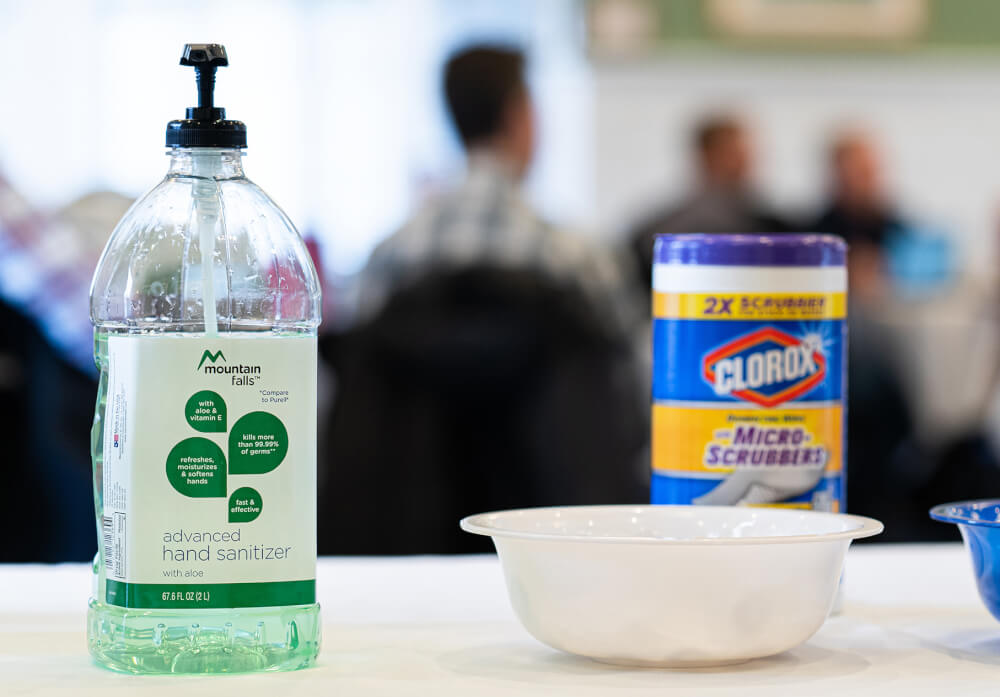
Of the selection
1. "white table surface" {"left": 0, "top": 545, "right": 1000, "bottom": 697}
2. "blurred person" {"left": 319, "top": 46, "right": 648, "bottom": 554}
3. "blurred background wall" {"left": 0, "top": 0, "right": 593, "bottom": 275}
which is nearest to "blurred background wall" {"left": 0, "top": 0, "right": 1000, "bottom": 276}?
"blurred background wall" {"left": 0, "top": 0, "right": 593, "bottom": 275}

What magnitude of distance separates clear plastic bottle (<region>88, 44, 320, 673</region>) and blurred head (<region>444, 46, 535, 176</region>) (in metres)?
1.93

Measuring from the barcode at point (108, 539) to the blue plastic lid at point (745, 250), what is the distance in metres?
0.30

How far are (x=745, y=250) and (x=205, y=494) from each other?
293 mm

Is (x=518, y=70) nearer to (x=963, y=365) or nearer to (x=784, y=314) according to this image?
(x=784, y=314)

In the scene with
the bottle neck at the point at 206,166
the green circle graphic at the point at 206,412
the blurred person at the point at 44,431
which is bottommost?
the blurred person at the point at 44,431

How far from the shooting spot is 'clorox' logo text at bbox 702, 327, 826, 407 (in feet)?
2.23

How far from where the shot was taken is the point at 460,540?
1987 mm

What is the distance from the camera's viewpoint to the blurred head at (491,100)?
8.18ft

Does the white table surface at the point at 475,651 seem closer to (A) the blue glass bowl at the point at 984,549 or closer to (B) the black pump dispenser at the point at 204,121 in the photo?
(A) the blue glass bowl at the point at 984,549

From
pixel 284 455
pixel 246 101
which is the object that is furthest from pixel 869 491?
pixel 246 101

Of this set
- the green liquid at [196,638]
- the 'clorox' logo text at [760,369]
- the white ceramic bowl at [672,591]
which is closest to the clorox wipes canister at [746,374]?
the 'clorox' logo text at [760,369]

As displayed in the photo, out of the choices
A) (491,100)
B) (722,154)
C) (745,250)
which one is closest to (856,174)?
(722,154)

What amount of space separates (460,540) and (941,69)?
3635mm

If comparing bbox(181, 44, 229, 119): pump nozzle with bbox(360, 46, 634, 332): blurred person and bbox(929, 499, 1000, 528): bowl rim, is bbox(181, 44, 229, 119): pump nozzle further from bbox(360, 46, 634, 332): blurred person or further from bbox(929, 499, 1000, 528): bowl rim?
bbox(360, 46, 634, 332): blurred person
